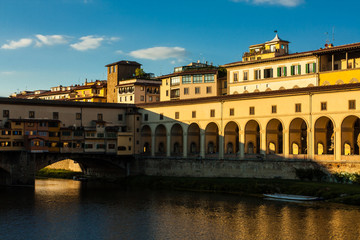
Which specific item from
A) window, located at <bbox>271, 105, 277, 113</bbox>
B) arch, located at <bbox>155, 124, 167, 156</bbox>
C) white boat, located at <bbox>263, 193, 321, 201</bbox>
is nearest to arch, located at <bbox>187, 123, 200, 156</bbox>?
arch, located at <bbox>155, 124, 167, 156</bbox>

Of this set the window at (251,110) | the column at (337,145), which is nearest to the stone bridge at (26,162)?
the window at (251,110)

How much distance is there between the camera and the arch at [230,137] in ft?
247

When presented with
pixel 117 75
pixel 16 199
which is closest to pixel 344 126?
pixel 16 199

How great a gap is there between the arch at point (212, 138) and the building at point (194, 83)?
57.5 ft

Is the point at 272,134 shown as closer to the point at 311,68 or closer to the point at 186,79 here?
the point at 311,68

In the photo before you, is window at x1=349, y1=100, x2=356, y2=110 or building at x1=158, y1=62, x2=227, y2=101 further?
building at x1=158, y1=62, x2=227, y2=101

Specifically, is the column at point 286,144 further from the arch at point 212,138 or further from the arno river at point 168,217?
the arch at point 212,138

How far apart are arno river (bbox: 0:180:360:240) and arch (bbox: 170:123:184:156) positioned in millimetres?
19063

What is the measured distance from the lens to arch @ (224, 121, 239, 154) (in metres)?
75.2

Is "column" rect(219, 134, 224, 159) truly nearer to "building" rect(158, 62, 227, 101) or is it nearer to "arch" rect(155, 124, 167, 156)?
"arch" rect(155, 124, 167, 156)

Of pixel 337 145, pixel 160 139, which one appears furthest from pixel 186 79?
pixel 337 145

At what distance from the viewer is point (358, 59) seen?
6962 cm

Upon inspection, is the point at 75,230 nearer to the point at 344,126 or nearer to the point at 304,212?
the point at 304,212

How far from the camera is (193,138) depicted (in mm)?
81875
